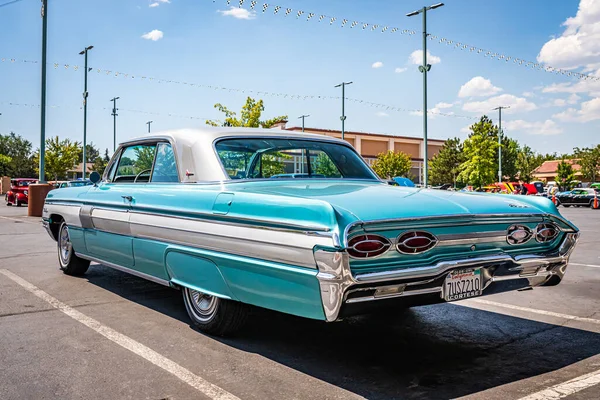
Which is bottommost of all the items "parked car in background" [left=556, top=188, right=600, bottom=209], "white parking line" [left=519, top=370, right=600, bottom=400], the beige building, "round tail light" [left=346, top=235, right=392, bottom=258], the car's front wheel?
"white parking line" [left=519, top=370, right=600, bottom=400]

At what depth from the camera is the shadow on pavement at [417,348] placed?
11.1 feet

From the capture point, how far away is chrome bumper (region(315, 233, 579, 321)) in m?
3.01

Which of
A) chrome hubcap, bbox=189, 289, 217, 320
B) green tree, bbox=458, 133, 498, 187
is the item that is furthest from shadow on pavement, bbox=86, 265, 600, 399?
green tree, bbox=458, 133, 498, 187

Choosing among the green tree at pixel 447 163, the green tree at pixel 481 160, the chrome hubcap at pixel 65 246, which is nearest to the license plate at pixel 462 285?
the chrome hubcap at pixel 65 246

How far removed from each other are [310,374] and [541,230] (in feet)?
6.34

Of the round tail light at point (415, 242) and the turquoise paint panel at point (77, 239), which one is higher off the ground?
the round tail light at point (415, 242)

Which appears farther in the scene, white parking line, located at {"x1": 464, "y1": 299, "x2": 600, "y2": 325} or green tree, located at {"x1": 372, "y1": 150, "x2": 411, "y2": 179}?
green tree, located at {"x1": 372, "y1": 150, "x2": 411, "y2": 179}

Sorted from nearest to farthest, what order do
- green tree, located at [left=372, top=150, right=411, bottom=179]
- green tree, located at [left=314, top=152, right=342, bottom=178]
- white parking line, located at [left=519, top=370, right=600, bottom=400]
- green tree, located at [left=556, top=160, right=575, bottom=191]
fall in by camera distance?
white parking line, located at [left=519, top=370, right=600, bottom=400] < green tree, located at [left=314, top=152, right=342, bottom=178] < green tree, located at [left=372, top=150, right=411, bottom=179] < green tree, located at [left=556, top=160, right=575, bottom=191]

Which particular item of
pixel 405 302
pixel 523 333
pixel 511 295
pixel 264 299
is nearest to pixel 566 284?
pixel 511 295

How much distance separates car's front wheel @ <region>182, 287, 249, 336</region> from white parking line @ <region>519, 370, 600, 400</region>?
2.02 m

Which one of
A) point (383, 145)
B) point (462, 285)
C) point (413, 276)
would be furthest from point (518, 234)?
point (383, 145)

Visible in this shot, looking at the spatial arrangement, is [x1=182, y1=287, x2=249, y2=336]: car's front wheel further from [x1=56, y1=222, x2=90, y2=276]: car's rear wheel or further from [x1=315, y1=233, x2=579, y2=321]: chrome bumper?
[x1=56, y1=222, x2=90, y2=276]: car's rear wheel

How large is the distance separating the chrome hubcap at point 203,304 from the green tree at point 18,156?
8377 centimetres

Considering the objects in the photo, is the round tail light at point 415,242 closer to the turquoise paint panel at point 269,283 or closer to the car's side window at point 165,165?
the turquoise paint panel at point 269,283
